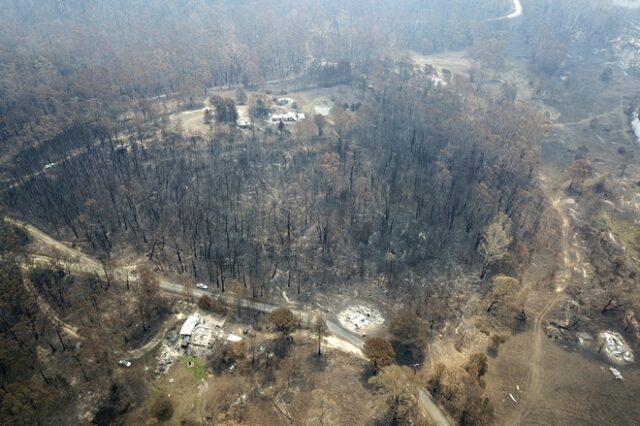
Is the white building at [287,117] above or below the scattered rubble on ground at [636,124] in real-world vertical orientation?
above

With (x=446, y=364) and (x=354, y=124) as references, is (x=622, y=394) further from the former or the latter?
(x=354, y=124)

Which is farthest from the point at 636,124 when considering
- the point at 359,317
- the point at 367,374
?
the point at 367,374

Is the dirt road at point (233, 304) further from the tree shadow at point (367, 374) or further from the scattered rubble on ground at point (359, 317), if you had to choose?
the tree shadow at point (367, 374)

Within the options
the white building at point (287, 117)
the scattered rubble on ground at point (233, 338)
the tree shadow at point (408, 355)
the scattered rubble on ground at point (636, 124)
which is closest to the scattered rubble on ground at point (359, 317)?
the tree shadow at point (408, 355)

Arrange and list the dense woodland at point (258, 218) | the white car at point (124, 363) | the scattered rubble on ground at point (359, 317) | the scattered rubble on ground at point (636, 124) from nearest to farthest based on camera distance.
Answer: the dense woodland at point (258, 218) → the white car at point (124, 363) → the scattered rubble on ground at point (359, 317) → the scattered rubble on ground at point (636, 124)

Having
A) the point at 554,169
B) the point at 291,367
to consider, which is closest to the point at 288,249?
the point at 291,367

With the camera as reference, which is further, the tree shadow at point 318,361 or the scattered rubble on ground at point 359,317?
the scattered rubble on ground at point 359,317

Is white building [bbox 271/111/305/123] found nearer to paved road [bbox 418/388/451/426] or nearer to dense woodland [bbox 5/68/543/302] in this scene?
dense woodland [bbox 5/68/543/302]
